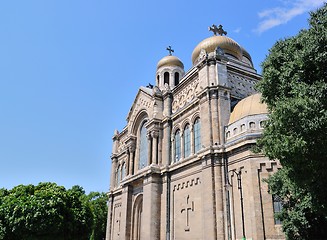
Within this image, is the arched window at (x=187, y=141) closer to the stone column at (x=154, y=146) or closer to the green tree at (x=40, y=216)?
the stone column at (x=154, y=146)

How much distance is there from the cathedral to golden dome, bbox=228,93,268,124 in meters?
0.06

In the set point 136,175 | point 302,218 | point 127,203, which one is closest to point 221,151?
point 302,218

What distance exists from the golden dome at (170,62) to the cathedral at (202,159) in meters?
1.04

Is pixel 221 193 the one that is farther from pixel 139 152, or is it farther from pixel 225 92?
pixel 139 152

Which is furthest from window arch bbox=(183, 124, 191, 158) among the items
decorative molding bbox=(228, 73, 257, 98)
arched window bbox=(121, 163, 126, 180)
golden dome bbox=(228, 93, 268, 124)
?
arched window bbox=(121, 163, 126, 180)

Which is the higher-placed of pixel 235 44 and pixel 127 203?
pixel 235 44

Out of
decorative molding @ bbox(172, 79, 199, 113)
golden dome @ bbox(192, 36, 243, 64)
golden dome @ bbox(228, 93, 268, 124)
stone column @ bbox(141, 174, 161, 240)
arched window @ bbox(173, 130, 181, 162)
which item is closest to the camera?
golden dome @ bbox(228, 93, 268, 124)

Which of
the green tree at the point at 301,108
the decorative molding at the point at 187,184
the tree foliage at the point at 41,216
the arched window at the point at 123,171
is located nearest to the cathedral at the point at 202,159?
the decorative molding at the point at 187,184

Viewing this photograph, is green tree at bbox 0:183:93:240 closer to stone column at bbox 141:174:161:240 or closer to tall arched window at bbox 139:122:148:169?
stone column at bbox 141:174:161:240

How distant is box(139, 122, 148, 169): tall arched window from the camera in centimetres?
2971

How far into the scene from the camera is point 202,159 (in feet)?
69.9

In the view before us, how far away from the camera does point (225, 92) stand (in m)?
22.4

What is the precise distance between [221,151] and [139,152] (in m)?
12.6

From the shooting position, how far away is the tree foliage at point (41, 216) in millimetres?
16814
